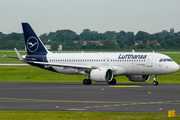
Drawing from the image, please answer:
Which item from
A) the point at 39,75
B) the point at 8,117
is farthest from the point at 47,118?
the point at 39,75

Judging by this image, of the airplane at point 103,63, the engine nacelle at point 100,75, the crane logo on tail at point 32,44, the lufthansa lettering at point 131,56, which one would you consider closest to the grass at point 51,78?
the airplane at point 103,63

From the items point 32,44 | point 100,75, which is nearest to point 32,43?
point 32,44

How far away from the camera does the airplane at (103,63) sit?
4903 cm

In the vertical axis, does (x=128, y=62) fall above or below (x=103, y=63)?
above

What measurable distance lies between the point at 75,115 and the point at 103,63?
97.5 feet

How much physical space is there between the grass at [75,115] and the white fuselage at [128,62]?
26085mm

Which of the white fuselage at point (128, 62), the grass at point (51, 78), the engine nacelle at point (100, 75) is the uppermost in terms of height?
the white fuselage at point (128, 62)

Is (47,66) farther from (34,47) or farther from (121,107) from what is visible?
(121,107)

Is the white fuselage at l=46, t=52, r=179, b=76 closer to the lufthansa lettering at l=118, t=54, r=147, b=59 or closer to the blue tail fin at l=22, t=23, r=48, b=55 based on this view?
the lufthansa lettering at l=118, t=54, r=147, b=59

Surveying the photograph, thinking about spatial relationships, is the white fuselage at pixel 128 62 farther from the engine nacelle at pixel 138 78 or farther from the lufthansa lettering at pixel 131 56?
the engine nacelle at pixel 138 78

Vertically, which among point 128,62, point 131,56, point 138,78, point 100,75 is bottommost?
point 138,78

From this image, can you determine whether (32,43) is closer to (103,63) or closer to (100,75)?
(103,63)

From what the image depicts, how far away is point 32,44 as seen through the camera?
190ft

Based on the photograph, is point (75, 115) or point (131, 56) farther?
point (131, 56)
